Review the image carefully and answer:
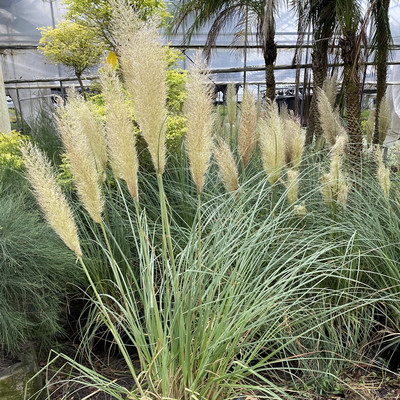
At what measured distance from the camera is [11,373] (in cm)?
205

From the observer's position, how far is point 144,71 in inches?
50.2

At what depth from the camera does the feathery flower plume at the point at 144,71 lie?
1282mm

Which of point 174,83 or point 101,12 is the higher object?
point 101,12

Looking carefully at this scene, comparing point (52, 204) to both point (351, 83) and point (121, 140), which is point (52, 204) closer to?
point (121, 140)

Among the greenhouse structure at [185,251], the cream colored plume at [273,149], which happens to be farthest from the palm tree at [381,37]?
the cream colored plume at [273,149]

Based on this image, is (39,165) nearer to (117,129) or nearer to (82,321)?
(117,129)

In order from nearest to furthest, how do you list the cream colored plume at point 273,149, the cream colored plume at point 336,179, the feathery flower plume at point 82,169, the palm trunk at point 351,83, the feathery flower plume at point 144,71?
the feathery flower plume at point 144,71 → the feathery flower plume at point 82,169 → the cream colored plume at point 336,179 → the cream colored plume at point 273,149 → the palm trunk at point 351,83

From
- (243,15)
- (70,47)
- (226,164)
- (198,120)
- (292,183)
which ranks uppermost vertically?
(243,15)

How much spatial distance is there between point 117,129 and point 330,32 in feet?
17.7

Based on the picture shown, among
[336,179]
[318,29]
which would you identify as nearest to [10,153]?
[336,179]

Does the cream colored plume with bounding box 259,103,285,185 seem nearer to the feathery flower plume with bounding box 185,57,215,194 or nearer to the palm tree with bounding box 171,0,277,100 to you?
the feathery flower plume with bounding box 185,57,215,194

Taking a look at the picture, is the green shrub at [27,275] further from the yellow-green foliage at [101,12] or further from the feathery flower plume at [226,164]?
the yellow-green foliage at [101,12]

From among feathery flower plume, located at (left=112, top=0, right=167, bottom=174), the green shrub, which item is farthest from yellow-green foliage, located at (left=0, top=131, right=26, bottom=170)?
feathery flower plume, located at (left=112, top=0, right=167, bottom=174)

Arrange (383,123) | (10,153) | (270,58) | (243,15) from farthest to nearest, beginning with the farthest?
(243,15) → (270,58) → (383,123) → (10,153)
